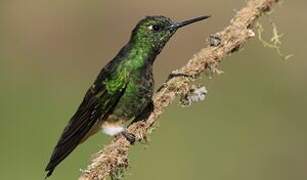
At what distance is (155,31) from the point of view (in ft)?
21.9

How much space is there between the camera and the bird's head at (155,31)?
21.7 feet

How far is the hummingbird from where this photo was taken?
6.48 metres

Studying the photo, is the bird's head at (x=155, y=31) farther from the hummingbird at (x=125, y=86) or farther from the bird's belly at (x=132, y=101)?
the bird's belly at (x=132, y=101)

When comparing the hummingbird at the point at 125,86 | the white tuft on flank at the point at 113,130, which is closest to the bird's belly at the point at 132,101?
the hummingbird at the point at 125,86

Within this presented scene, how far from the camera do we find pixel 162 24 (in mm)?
6645

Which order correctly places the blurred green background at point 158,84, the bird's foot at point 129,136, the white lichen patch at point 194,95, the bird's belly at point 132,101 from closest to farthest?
1. the bird's foot at point 129,136
2. the white lichen patch at point 194,95
3. the bird's belly at point 132,101
4. the blurred green background at point 158,84

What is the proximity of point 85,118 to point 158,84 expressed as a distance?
7.80 m

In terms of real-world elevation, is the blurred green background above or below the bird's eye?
above

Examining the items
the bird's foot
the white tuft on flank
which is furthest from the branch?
the white tuft on flank

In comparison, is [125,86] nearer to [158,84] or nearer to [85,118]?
[85,118]

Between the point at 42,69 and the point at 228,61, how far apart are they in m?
2.61

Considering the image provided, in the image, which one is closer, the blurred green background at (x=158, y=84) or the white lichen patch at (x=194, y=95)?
the white lichen patch at (x=194, y=95)

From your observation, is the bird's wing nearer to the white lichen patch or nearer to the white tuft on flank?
the white tuft on flank

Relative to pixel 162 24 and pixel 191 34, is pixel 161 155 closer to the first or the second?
pixel 191 34
